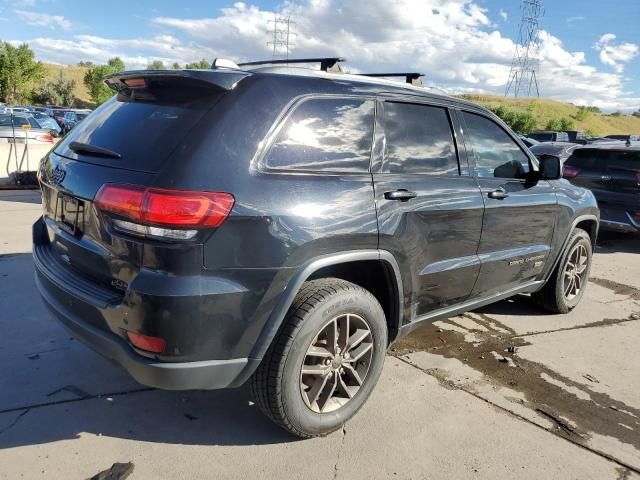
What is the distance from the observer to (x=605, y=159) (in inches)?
338

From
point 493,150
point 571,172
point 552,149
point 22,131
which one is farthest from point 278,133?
point 22,131

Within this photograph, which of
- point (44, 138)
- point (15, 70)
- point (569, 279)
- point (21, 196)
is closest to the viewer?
point (569, 279)

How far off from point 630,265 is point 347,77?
20.6ft

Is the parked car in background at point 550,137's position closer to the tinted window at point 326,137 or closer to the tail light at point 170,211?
the tinted window at point 326,137

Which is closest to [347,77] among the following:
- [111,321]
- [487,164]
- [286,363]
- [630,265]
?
[487,164]

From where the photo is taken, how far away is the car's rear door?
3031mm

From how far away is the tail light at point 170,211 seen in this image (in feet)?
7.41

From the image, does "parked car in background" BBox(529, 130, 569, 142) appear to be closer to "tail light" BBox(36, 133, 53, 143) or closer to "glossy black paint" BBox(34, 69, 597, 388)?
"tail light" BBox(36, 133, 53, 143)

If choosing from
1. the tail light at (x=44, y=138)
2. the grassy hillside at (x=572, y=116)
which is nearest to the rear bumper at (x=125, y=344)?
the tail light at (x=44, y=138)

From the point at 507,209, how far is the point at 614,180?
5.43 metres

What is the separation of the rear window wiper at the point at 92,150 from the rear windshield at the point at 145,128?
0.02 meters

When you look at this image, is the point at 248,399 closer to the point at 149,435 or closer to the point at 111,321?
the point at 149,435

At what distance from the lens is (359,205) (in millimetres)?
2803

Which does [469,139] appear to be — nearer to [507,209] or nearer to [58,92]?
[507,209]
